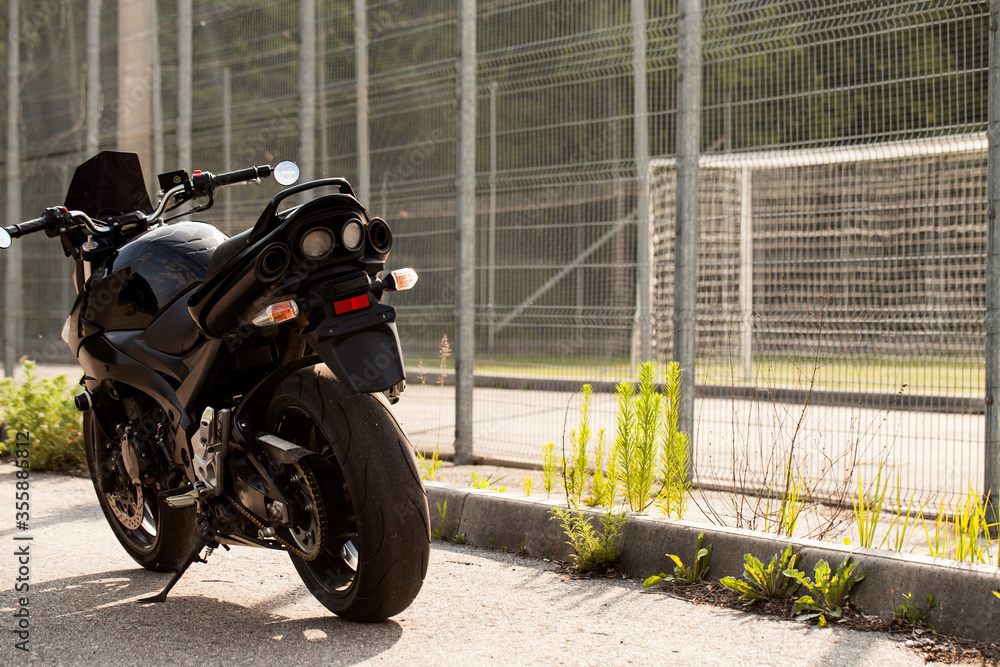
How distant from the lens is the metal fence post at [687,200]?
5754 mm

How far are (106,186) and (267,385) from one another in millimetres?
1561

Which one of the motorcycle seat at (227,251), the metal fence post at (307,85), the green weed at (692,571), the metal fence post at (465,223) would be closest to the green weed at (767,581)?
the green weed at (692,571)

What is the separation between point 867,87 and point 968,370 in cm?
161

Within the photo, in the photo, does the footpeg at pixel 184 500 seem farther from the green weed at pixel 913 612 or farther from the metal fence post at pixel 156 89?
the metal fence post at pixel 156 89

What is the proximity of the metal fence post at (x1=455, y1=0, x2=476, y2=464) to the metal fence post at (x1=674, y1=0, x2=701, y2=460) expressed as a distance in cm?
166

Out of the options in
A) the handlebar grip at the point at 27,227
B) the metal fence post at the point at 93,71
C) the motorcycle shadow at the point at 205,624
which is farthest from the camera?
the metal fence post at the point at 93,71

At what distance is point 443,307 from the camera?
23.8ft

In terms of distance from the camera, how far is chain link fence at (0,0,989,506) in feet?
17.5

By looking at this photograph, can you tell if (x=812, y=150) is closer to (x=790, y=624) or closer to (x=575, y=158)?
(x=575, y=158)

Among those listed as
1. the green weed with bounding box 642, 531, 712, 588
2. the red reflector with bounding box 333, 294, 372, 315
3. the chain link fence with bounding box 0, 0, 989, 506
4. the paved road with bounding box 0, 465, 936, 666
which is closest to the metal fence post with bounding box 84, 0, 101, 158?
the chain link fence with bounding box 0, 0, 989, 506

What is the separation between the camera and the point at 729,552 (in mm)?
3920

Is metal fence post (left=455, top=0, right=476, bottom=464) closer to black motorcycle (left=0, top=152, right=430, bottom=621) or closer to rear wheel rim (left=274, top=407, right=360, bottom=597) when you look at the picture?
black motorcycle (left=0, top=152, right=430, bottom=621)

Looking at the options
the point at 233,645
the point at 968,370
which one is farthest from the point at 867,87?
the point at 233,645

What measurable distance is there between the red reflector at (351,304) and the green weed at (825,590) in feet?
5.92
